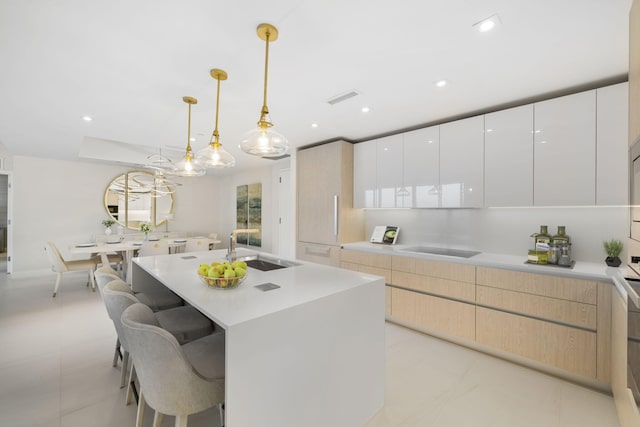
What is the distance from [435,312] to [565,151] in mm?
1877

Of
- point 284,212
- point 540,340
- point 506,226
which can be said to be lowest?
point 540,340

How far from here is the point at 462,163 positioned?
2922 millimetres

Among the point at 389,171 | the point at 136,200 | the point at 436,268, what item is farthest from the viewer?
the point at 136,200

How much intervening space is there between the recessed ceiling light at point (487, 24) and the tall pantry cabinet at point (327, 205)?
2319 mm

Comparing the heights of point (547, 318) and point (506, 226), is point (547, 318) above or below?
below

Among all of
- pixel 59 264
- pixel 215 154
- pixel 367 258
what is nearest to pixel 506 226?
pixel 367 258

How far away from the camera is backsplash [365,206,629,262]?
2.40m

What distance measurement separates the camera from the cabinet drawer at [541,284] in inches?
80.7

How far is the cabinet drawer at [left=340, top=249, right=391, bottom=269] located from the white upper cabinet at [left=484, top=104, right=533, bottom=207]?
123 centimetres

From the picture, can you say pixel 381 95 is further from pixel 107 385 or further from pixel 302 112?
pixel 107 385

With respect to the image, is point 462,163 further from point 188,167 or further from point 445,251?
point 188,167

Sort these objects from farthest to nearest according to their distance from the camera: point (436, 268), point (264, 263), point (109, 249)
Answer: point (109, 249) < point (436, 268) < point (264, 263)

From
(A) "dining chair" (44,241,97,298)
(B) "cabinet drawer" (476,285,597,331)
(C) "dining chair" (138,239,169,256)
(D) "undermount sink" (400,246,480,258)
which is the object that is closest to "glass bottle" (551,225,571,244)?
(B) "cabinet drawer" (476,285,597,331)

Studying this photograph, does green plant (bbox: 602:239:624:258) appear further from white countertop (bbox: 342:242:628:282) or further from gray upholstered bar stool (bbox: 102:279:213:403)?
gray upholstered bar stool (bbox: 102:279:213:403)
